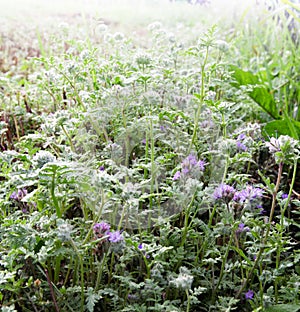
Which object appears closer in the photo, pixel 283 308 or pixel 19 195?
pixel 283 308

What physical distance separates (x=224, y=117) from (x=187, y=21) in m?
5.56

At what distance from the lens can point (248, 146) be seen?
1620mm

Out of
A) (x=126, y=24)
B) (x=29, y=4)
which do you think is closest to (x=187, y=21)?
(x=126, y=24)

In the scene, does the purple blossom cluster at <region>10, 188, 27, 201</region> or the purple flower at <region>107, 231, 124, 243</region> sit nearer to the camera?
the purple flower at <region>107, 231, 124, 243</region>

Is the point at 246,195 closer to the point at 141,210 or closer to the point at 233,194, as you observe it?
the point at 233,194

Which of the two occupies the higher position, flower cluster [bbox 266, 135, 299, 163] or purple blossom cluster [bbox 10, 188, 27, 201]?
flower cluster [bbox 266, 135, 299, 163]

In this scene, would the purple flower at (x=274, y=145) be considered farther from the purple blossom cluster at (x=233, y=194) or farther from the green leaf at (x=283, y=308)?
the green leaf at (x=283, y=308)

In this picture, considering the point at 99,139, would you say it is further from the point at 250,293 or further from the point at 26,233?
the point at 250,293

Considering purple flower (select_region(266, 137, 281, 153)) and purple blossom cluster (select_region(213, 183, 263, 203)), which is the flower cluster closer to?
purple flower (select_region(266, 137, 281, 153))

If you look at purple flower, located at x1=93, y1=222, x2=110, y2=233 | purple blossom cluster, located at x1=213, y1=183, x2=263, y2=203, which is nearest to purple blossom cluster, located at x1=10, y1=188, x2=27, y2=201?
purple flower, located at x1=93, y1=222, x2=110, y2=233

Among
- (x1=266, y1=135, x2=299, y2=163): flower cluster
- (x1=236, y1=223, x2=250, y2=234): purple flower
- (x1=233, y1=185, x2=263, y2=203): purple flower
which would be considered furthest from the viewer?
(x1=236, y1=223, x2=250, y2=234): purple flower

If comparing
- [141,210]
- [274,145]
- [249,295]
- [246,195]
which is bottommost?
[249,295]

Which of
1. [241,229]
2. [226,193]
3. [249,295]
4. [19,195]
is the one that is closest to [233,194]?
[226,193]

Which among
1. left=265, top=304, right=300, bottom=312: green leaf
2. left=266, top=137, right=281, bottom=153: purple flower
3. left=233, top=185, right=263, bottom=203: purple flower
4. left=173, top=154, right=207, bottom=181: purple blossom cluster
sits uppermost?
left=266, top=137, right=281, bottom=153: purple flower
